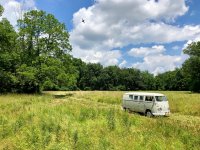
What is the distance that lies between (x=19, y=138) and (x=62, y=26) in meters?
41.3

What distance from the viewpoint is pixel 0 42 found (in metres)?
48.3

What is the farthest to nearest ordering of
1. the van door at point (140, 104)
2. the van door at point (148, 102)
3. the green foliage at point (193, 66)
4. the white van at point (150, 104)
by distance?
the green foliage at point (193, 66)
the van door at point (140, 104)
the van door at point (148, 102)
the white van at point (150, 104)

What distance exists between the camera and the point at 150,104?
93.0ft

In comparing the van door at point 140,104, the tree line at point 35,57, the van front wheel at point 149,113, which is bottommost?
the van front wheel at point 149,113

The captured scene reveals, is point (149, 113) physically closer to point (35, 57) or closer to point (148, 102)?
point (148, 102)

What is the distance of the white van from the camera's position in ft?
92.0

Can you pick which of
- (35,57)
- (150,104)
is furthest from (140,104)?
(35,57)

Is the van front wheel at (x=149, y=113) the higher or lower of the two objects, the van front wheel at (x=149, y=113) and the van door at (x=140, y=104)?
the lower

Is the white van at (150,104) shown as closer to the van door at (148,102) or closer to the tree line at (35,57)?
the van door at (148,102)

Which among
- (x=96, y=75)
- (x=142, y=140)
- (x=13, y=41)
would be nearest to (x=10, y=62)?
(x=13, y=41)

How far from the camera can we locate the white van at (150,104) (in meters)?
28.0

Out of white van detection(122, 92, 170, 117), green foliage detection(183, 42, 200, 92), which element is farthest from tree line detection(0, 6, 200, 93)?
green foliage detection(183, 42, 200, 92)

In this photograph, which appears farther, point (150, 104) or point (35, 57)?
point (35, 57)

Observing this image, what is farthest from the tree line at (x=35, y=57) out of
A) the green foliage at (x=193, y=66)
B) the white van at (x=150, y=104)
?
the green foliage at (x=193, y=66)
